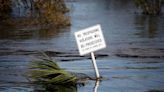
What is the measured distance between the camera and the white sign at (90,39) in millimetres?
13828

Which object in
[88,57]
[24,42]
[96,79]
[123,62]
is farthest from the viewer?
[24,42]

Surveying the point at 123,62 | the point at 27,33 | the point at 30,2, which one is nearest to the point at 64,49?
the point at 123,62

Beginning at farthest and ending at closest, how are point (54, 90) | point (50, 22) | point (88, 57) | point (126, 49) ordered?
point (50, 22) < point (126, 49) < point (88, 57) < point (54, 90)

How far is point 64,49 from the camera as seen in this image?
2145 cm

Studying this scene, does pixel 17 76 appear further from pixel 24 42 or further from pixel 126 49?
pixel 24 42

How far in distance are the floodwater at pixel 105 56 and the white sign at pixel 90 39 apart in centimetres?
79

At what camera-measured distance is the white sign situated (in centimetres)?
1383

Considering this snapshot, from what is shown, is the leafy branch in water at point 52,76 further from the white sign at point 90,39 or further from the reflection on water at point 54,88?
the white sign at point 90,39

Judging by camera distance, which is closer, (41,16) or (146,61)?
(146,61)

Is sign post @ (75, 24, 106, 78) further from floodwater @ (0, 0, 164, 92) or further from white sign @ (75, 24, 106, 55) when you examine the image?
floodwater @ (0, 0, 164, 92)

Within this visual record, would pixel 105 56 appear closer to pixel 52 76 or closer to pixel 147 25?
pixel 52 76

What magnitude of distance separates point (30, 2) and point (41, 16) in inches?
133

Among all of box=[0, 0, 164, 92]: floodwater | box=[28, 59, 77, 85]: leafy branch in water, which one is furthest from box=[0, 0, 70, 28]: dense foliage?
box=[28, 59, 77, 85]: leafy branch in water

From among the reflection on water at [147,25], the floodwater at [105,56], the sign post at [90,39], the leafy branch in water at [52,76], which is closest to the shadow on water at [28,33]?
the floodwater at [105,56]
